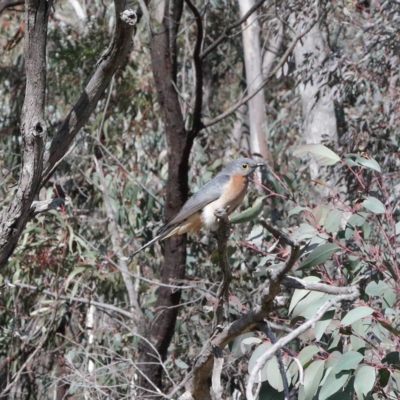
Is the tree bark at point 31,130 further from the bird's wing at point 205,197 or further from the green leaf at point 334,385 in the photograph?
the bird's wing at point 205,197

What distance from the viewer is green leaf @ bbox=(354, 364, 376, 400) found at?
9.50ft

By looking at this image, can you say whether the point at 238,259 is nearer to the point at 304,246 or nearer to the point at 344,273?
the point at 344,273

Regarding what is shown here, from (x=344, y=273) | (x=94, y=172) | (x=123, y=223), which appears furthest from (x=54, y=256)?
(x=344, y=273)

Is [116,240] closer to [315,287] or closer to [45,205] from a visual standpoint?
[45,205]

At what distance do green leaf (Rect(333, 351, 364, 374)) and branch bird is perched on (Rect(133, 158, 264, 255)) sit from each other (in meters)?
1.68

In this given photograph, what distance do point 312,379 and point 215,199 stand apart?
5.60 ft

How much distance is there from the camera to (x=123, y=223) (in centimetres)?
680

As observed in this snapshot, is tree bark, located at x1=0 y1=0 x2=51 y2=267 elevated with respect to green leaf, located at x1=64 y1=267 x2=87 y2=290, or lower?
elevated

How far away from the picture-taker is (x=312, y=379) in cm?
306

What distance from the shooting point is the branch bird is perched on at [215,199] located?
4.57 m

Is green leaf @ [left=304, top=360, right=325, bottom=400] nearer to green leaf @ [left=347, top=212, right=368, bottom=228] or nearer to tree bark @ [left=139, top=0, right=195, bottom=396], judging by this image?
green leaf @ [left=347, top=212, right=368, bottom=228]

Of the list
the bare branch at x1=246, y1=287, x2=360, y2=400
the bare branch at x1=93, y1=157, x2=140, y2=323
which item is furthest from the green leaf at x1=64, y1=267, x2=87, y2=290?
the bare branch at x1=246, y1=287, x2=360, y2=400

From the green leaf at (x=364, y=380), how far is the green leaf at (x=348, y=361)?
7 cm

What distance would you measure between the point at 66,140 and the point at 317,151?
3.35 feet
